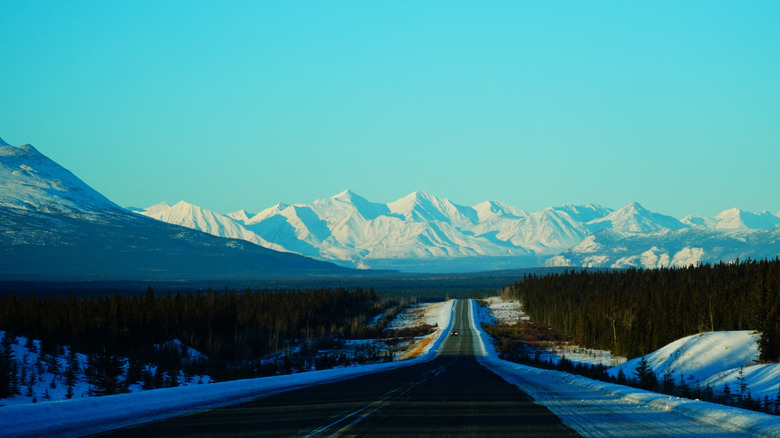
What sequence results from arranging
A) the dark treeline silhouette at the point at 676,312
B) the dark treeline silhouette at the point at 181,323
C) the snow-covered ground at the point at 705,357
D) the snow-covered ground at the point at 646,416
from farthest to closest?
the dark treeline silhouette at the point at 181,323
the dark treeline silhouette at the point at 676,312
the snow-covered ground at the point at 705,357
the snow-covered ground at the point at 646,416

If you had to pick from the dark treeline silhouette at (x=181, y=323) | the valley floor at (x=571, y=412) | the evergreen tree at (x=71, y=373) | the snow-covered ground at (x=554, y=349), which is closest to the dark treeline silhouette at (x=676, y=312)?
the snow-covered ground at (x=554, y=349)

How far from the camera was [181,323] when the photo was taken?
8738cm

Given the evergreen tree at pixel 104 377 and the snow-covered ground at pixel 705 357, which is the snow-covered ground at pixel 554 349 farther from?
the evergreen tree at pixel 104 377

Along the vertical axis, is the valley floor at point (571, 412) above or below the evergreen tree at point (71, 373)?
above

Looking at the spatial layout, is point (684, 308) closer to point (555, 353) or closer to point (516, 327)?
point (555, 353)

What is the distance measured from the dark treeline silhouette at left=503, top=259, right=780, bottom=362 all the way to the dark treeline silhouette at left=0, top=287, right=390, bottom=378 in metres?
34.9

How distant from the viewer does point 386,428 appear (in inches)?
547

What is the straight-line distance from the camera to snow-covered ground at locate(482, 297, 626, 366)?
74.9 meters

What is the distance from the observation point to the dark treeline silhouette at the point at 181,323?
57562 mm

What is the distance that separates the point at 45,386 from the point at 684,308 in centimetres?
6901

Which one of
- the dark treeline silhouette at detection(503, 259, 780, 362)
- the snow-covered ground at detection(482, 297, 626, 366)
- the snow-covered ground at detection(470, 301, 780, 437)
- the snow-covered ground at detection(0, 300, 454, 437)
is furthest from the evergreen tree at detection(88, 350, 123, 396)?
the dark treeline silhouette at detection(503, 259, 780, 362)

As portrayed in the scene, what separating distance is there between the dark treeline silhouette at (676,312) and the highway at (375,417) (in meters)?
32.4

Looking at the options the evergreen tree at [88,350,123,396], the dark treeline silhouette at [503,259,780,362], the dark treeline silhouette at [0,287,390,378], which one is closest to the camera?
the evergreen tree at [88,350,123,396]

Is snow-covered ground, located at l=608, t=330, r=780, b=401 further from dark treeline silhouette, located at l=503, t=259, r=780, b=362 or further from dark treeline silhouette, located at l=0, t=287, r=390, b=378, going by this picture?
dark treeline silhouette, located at l=0, t=287, r=390, b=378
